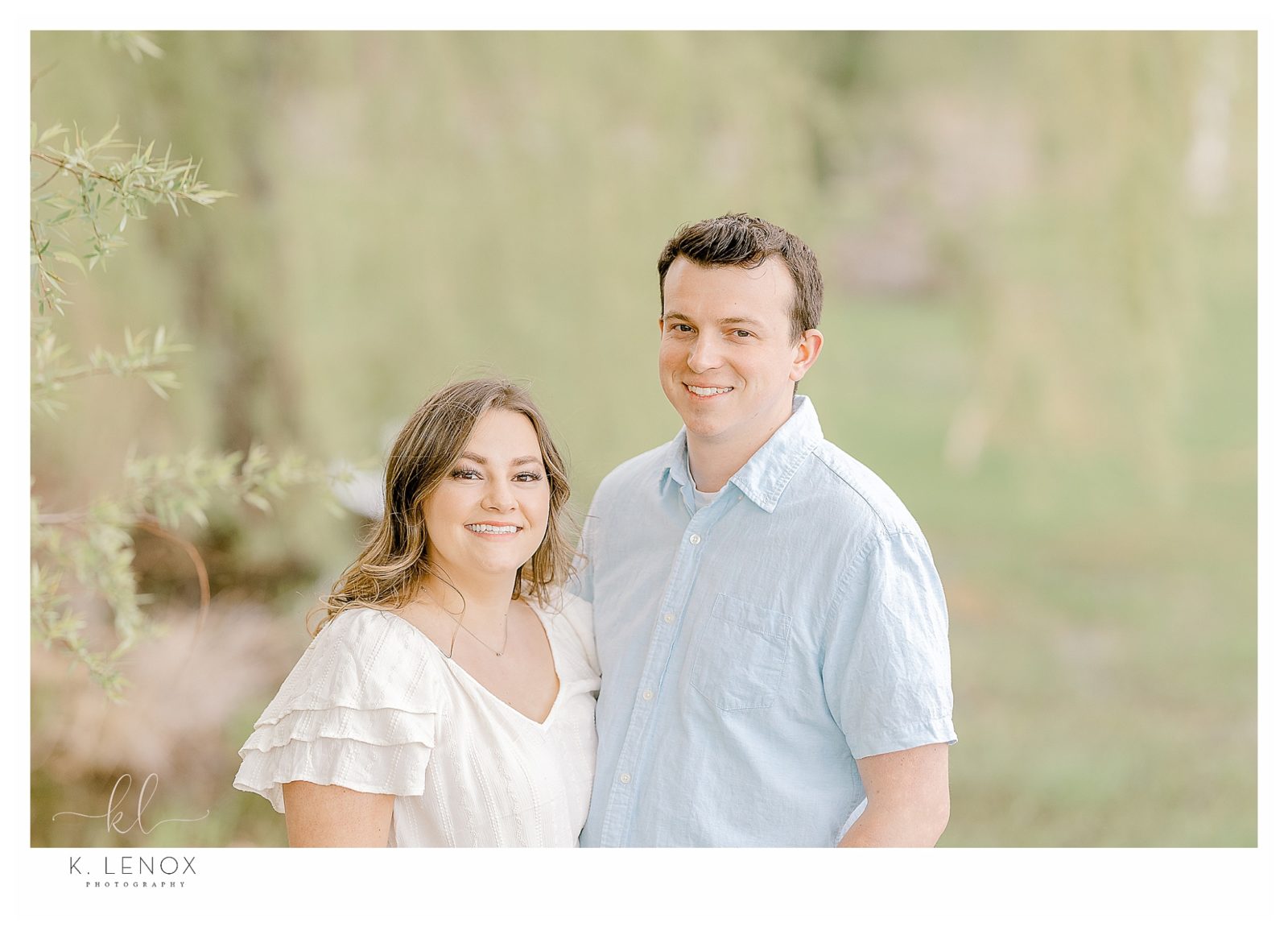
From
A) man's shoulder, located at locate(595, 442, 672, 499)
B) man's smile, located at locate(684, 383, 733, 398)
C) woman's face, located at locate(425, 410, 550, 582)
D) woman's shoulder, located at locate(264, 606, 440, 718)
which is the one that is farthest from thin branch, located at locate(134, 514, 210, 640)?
man's smile, located at locate(684, 383, 733, 398)

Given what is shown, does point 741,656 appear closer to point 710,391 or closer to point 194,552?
point 710,391

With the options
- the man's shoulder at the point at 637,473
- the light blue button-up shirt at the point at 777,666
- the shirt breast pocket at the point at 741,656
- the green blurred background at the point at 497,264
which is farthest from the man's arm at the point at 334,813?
the green blurred background at the point at 497,264

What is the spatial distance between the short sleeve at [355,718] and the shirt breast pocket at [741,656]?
1.07 ft

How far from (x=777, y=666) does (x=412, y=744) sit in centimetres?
44

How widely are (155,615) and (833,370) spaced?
201 centimetres

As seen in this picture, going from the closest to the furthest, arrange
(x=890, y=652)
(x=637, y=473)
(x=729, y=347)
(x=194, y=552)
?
(x=890, y=652) < (x=729, y=347) < (x=194, y=552) < (x=637, y=473)

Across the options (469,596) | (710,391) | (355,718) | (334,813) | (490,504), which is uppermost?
(710,391)

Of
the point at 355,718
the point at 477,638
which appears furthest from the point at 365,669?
the point at 477,638

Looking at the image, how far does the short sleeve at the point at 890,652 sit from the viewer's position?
4.33ft

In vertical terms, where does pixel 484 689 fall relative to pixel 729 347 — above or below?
below

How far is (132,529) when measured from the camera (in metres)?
3.10

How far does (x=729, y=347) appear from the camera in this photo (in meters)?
1.42

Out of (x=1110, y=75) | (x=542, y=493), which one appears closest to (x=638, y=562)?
(x=542, y=493)

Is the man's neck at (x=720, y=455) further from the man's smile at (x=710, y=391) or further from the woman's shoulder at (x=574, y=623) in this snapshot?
the woman's shoulder at (x=574, y=623)
